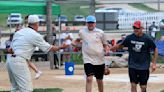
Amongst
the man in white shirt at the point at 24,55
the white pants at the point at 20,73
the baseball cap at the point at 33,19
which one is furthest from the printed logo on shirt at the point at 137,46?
the white pants at the point at 20,73

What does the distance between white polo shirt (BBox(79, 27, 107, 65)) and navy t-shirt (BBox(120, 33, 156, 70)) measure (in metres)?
1.28

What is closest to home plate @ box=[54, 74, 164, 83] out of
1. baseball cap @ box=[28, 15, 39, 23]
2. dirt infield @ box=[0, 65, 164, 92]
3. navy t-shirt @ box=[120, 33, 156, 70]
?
dirt infield @ box=[0, 65, 164, 92]

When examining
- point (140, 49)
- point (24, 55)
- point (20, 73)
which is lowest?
point (20, 73)

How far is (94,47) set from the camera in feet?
44.2

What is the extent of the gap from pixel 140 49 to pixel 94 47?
159 centimetres

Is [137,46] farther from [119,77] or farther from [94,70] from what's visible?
[119,77]

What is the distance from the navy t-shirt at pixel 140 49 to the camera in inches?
479

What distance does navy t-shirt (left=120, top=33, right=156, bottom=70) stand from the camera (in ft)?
39.9

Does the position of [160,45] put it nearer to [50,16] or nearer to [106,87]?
[50,16]

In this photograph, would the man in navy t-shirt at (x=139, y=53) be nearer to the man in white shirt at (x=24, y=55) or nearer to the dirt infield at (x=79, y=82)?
the man in white shirt at (x=24, y=55)

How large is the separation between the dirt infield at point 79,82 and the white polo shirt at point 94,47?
7.87ft

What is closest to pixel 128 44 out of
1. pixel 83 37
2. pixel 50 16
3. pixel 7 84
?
pixel 83 37

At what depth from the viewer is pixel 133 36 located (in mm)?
12320

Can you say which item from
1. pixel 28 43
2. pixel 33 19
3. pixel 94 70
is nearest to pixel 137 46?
pixel 94 70
